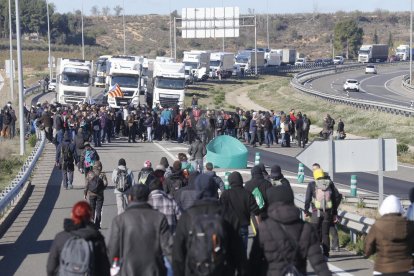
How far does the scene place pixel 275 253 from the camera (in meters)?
9.32

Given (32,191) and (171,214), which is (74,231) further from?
(32,191)

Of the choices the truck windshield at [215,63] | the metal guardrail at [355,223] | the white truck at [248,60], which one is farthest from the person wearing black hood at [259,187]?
the white truck at [248,60]

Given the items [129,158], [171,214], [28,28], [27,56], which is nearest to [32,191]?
[129,158]

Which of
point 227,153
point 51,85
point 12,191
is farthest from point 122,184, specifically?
point 51,85

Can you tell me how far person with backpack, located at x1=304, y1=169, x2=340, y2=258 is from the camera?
51.1 ft

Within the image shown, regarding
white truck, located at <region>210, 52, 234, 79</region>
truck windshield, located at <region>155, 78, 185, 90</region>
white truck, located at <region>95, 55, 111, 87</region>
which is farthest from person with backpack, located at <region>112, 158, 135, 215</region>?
white truck, located at <region>210, 52, 234, 79</region>

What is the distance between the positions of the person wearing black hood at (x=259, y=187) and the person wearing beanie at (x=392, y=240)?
3.73 meters

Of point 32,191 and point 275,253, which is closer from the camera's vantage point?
point 275,253

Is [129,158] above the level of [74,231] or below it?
below

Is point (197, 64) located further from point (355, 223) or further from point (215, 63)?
point (355, 223)

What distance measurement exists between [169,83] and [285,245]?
51731 mm

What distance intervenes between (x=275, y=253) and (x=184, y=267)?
80 cm

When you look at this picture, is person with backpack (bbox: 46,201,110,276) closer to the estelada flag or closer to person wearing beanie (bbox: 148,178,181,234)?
person wearing beanie (bbox: 148,178,181,234)

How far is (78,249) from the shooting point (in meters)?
9.47
